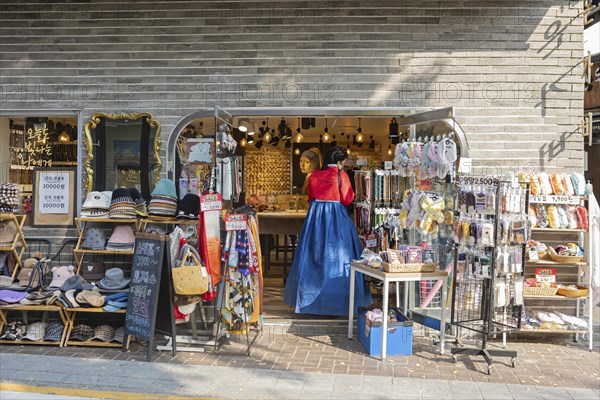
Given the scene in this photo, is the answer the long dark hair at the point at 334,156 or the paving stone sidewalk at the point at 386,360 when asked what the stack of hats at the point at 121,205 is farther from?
the long dark hair at the point at 334,156

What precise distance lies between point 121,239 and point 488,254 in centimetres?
430

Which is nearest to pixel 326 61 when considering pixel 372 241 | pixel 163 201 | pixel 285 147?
pixel 372 241

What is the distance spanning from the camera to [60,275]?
7180 mm

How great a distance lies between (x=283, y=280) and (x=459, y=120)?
448 centimetres

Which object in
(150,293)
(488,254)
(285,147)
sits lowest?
(150,293)

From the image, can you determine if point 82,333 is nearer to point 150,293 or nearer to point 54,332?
point 54,332

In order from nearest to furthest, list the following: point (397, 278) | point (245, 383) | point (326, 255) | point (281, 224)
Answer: point (245, 383)
point (397, 278)
point (326, 255)
point (281, 224)

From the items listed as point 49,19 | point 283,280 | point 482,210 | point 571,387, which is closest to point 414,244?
point 482,210

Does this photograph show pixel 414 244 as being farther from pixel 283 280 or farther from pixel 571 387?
pixel 283 280

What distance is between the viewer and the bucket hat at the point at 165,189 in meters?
7.23

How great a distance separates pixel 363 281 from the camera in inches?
308

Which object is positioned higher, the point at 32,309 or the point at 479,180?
the point at 479,180

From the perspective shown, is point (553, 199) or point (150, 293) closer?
point (150, 293)

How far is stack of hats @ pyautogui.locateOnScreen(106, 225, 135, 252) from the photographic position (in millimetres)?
7270
